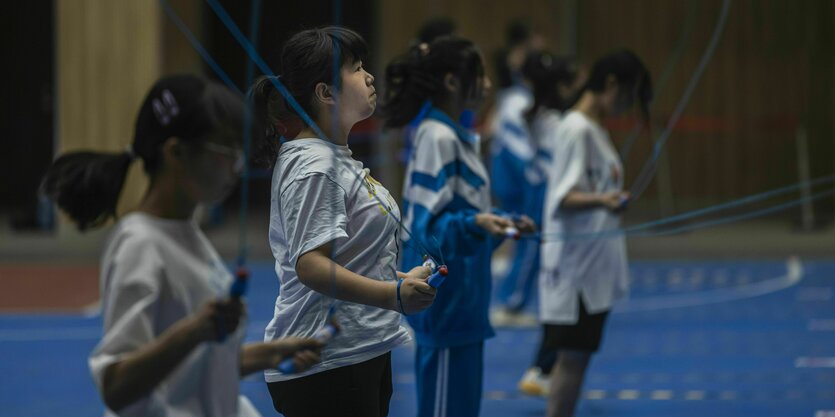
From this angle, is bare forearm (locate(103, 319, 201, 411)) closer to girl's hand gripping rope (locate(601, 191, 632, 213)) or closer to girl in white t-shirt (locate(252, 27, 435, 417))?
girl in white t-shirt (locate(252, 27, 435, 417))

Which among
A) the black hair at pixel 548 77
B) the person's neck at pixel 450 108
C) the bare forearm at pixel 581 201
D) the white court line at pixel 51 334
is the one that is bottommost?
the white court line at pixel 51 334

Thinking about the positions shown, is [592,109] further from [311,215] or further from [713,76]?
[713,76]

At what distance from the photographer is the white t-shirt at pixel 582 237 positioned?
415 cm

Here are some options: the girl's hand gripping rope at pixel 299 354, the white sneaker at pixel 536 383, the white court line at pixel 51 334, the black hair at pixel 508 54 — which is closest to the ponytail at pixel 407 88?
the girl's hand gripping rope at pixel 299 354

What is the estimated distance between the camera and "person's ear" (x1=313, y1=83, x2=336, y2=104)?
2.43 m

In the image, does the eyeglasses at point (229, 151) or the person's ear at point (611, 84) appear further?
the person's ear at point (611, 84)

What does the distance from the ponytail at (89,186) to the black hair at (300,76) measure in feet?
1.09

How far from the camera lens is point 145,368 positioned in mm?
1952

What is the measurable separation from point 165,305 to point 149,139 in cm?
32

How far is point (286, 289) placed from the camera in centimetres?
249

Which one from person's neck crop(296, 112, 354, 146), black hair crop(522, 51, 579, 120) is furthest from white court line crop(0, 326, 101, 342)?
person's neck crop(296, 112, 354, 146)

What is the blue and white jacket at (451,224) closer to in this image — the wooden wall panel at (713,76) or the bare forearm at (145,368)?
the bare forearm at (145,368)

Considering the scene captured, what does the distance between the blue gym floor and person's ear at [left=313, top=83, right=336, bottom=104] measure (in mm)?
2302

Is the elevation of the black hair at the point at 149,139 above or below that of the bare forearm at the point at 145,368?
above
